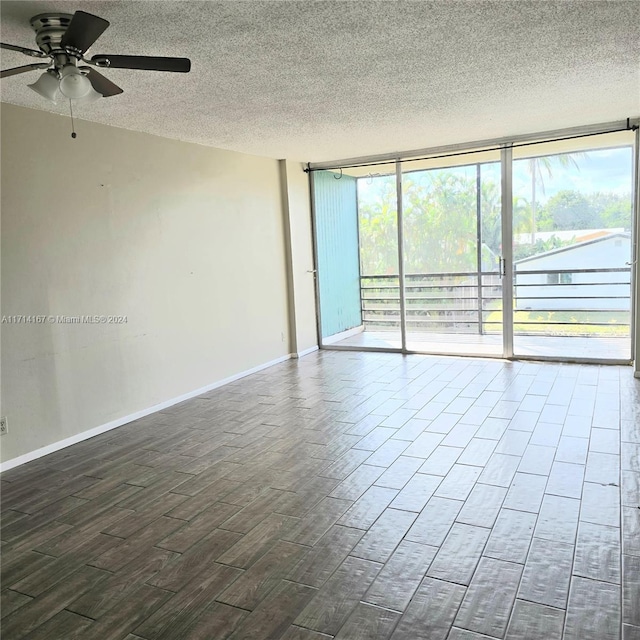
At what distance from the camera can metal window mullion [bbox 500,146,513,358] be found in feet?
Answer: 18.8

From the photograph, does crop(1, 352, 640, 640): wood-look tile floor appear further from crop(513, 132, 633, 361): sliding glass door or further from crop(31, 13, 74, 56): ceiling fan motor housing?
crop(31, 13, 74, 56): ceiling fan motor housing

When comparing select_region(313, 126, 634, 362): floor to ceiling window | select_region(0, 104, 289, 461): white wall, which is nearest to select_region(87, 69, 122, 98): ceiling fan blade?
select_region(0, 104, 289, 461): white wall

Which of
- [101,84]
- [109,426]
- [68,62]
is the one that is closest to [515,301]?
[109,426]

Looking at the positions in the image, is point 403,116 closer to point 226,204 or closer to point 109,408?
point 226,204

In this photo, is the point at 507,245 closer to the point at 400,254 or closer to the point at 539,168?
the point at 539,168

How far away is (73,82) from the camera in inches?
90.0

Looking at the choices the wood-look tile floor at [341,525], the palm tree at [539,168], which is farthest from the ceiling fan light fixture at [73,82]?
the palm tree at [539,168]

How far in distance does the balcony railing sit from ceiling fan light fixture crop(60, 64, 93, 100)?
4.98 meters

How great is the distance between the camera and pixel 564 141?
553 centimetres

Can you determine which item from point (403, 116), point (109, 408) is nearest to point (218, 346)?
point (109, 408)

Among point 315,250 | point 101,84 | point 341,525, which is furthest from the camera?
point 315,250

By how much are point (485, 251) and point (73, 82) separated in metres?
4.98

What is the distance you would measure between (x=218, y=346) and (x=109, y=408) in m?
1.40

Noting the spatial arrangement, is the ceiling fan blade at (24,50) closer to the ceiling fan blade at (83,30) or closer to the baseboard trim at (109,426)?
the ceiling fan blade at (83,30)
